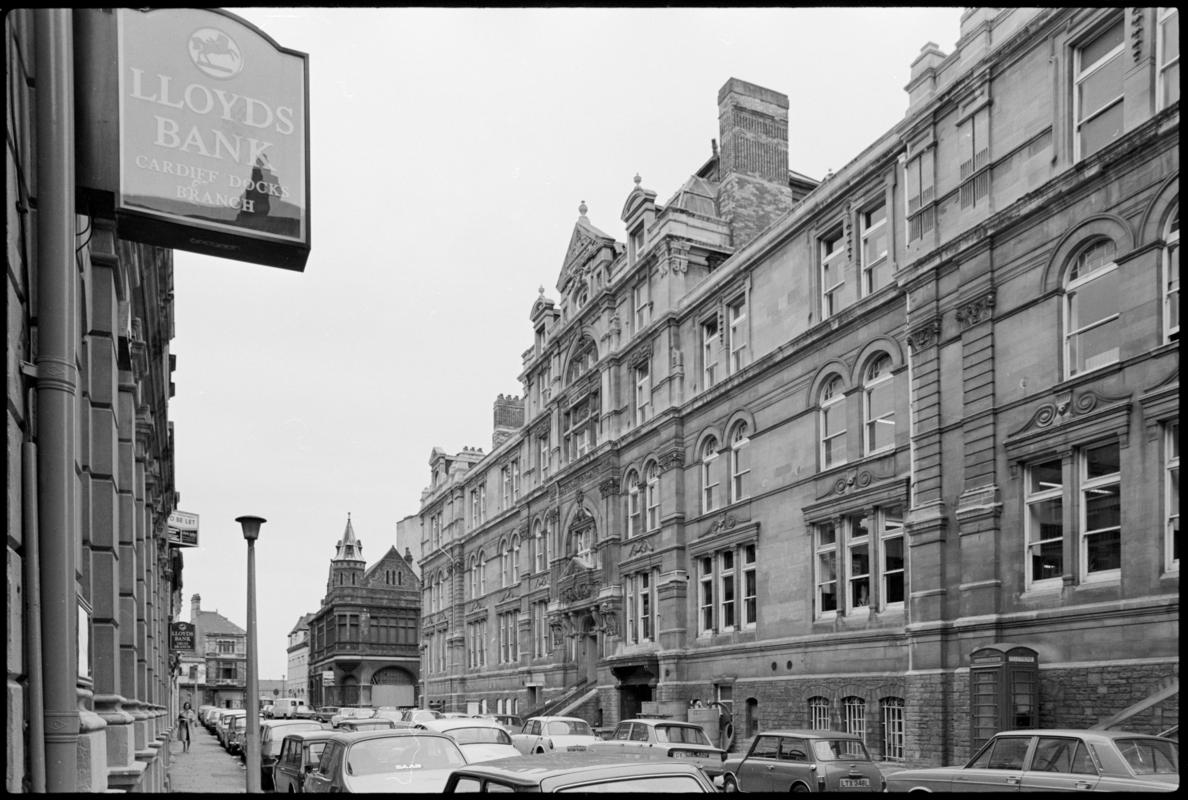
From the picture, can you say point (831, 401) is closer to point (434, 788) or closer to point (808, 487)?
point (808, 487)

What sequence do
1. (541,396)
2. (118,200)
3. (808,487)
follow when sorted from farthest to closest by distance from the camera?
(541,396) → (808,487) → (118,200)

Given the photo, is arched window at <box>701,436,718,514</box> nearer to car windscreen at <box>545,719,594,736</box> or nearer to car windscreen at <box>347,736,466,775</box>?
car windscreen at <box>545,719,594,736</box>

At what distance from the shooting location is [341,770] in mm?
12594

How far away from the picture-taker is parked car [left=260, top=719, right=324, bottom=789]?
2339 cm

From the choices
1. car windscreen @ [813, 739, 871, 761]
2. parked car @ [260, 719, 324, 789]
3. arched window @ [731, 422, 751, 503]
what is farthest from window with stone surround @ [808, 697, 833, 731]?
parked car @ [260, 719, 324, 789]

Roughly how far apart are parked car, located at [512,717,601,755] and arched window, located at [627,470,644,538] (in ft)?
42.5

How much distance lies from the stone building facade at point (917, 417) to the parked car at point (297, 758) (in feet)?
41.8

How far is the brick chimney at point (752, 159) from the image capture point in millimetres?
40562

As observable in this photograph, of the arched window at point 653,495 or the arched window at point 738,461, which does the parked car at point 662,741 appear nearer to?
the arched window at point 738,461

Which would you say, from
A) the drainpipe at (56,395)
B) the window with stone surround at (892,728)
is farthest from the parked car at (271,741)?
the drainpipe at (56,395)

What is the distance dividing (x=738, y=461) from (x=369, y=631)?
76.2 meters

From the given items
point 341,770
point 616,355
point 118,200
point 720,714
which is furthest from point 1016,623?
point 616,355

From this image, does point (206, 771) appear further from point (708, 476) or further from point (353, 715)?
point (708, 476)

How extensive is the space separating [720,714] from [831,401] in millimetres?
10340
